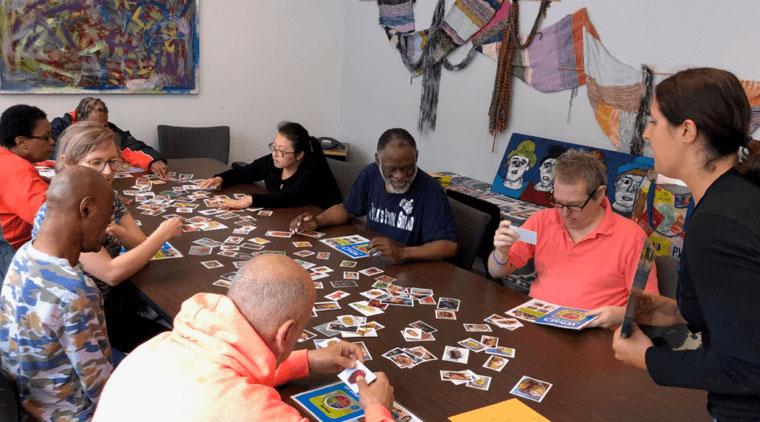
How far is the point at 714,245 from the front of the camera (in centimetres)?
117

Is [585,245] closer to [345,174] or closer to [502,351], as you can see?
[502,351]

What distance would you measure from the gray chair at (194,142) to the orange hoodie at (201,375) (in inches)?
188

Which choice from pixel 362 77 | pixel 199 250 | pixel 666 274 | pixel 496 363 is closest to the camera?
pixel 496 363

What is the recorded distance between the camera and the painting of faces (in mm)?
3988

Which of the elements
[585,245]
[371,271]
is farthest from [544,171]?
[371,271]

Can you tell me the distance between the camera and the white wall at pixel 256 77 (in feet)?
19.2

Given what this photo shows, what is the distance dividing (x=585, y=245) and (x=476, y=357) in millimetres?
897

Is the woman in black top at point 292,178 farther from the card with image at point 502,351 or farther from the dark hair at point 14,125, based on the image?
the card with image at point 502,351

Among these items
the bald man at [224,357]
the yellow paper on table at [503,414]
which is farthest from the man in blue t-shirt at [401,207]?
the bald man at [224,357]

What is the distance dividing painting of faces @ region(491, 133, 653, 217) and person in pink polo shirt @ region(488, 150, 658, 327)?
5.19 feet

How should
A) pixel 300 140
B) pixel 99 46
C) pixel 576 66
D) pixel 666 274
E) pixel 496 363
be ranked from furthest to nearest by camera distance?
pixel 99 46 < pixel 576 66 < pixel 300 140 < pixel 666 274 < pixel 496 363

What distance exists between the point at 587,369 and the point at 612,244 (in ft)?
2.56

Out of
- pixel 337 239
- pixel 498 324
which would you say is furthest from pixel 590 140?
pixel 498 324

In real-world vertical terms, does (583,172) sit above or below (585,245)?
above
